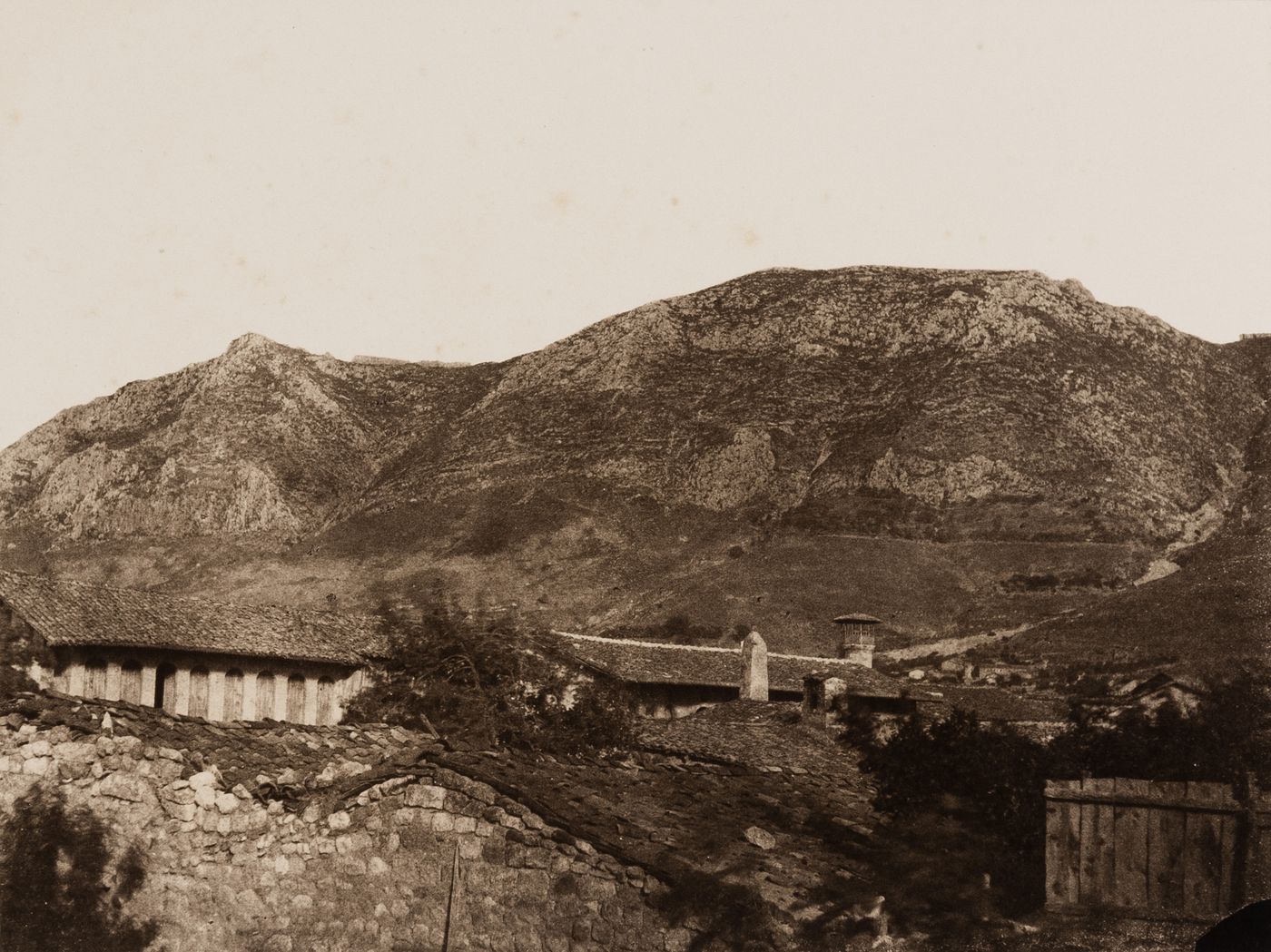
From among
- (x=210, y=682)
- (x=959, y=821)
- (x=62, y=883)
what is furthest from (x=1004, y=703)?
(x=62, y=883)

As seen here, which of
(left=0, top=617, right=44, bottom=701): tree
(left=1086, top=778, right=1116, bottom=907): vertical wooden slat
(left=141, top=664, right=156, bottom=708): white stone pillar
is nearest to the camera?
(left=1086, top=778, right=1116, bottom=907): vertical wooden slat

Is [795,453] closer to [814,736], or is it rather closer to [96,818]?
[814,736]

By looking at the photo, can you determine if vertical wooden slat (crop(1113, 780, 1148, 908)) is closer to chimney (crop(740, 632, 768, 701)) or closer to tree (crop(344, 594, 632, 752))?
tree (crop(344, 594, 632, 752))

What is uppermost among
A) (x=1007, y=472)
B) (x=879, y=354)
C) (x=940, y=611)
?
(x=879, y=354)

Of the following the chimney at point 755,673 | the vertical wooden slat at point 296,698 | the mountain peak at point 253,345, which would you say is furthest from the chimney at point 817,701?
the mountain peak at point 253,345

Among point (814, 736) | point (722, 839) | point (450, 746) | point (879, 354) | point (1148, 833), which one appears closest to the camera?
point (1148, 833)

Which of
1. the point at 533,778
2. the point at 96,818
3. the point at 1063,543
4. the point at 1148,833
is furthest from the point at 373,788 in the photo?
the point at 1063,543

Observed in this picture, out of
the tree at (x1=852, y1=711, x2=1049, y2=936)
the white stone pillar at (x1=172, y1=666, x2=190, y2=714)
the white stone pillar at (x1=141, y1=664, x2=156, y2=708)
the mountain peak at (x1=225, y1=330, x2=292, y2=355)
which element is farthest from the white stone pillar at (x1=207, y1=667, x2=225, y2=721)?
the mountain peak at (x1=225, y1=330, x2=292, y2=355)

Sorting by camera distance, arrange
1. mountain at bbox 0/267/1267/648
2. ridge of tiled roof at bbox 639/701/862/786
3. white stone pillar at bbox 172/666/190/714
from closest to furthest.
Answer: ridge of tiled roof at bbox 639/701/862/786
white stone pillar at bbox 172/666/190/714
mountain at bbox 0/267/1267/648
